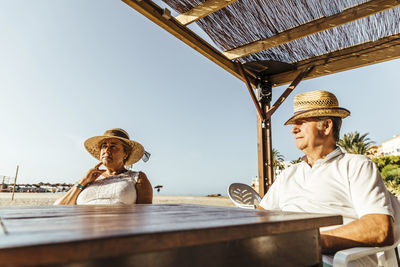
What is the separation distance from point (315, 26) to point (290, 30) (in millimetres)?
258

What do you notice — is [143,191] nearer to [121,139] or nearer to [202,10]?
[121,139]

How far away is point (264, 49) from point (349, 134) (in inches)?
1235

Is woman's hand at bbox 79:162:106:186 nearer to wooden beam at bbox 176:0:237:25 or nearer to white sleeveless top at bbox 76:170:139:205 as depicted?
white sleeveless top at bbox 76:170:139:205

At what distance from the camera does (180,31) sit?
269 cm

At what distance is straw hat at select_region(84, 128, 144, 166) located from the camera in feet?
8.98

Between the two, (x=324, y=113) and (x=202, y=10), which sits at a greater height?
(x=202, y=10)

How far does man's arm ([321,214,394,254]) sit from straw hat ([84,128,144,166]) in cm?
213

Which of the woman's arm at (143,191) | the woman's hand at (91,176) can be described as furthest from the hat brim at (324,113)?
the woman's hand at (91,176)

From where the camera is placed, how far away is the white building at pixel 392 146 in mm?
43412

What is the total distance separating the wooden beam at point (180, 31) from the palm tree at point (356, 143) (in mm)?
29778

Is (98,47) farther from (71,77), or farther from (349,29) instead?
(349,29)

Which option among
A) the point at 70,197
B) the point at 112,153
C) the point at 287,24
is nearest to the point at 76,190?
the point at 70,197

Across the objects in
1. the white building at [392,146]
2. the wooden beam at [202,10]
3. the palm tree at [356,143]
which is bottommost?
the wooden beam at [202,10]

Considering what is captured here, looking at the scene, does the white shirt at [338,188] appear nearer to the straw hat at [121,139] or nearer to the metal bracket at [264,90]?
the straw hat at [121,139]
